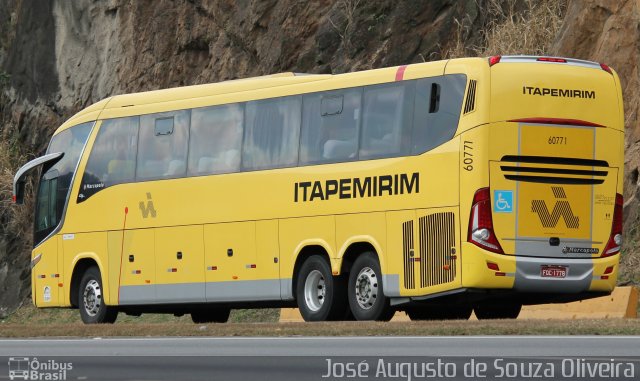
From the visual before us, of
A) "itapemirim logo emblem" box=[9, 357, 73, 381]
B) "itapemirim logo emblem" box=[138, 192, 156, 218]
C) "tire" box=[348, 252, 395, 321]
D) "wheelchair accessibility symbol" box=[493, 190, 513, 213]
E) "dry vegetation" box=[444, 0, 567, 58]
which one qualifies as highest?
"dry vegetation" box=[444, 0, 567, 58]

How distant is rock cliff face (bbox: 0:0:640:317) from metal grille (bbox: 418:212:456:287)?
752 cm

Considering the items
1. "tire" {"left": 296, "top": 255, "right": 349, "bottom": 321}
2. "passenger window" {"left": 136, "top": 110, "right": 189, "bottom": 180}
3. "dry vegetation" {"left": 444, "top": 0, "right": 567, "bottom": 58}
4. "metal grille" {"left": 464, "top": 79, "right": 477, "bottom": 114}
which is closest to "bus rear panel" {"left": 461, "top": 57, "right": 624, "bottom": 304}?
"metal grille" {"left": 464, "top": 79, "right": 477, "bottom": 114}

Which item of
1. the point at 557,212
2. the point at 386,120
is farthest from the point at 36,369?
the point at 557,212

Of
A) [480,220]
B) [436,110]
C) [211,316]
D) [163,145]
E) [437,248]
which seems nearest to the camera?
[480,220]

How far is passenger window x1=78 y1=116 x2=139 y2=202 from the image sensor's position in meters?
27.0

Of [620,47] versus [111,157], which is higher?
[620,47]

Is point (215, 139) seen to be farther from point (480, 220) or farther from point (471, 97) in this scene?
point (480, 220)

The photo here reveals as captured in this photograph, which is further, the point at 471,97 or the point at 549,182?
the point at 549,182

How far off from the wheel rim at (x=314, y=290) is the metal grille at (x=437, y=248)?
2392 millimetres

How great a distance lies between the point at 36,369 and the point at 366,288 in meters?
8.44

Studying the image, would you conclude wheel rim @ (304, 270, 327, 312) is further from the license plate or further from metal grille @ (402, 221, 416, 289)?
the license plate

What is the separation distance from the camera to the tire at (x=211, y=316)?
28141 millimetres

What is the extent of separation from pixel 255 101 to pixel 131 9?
15.9m

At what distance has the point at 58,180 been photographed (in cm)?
2886
